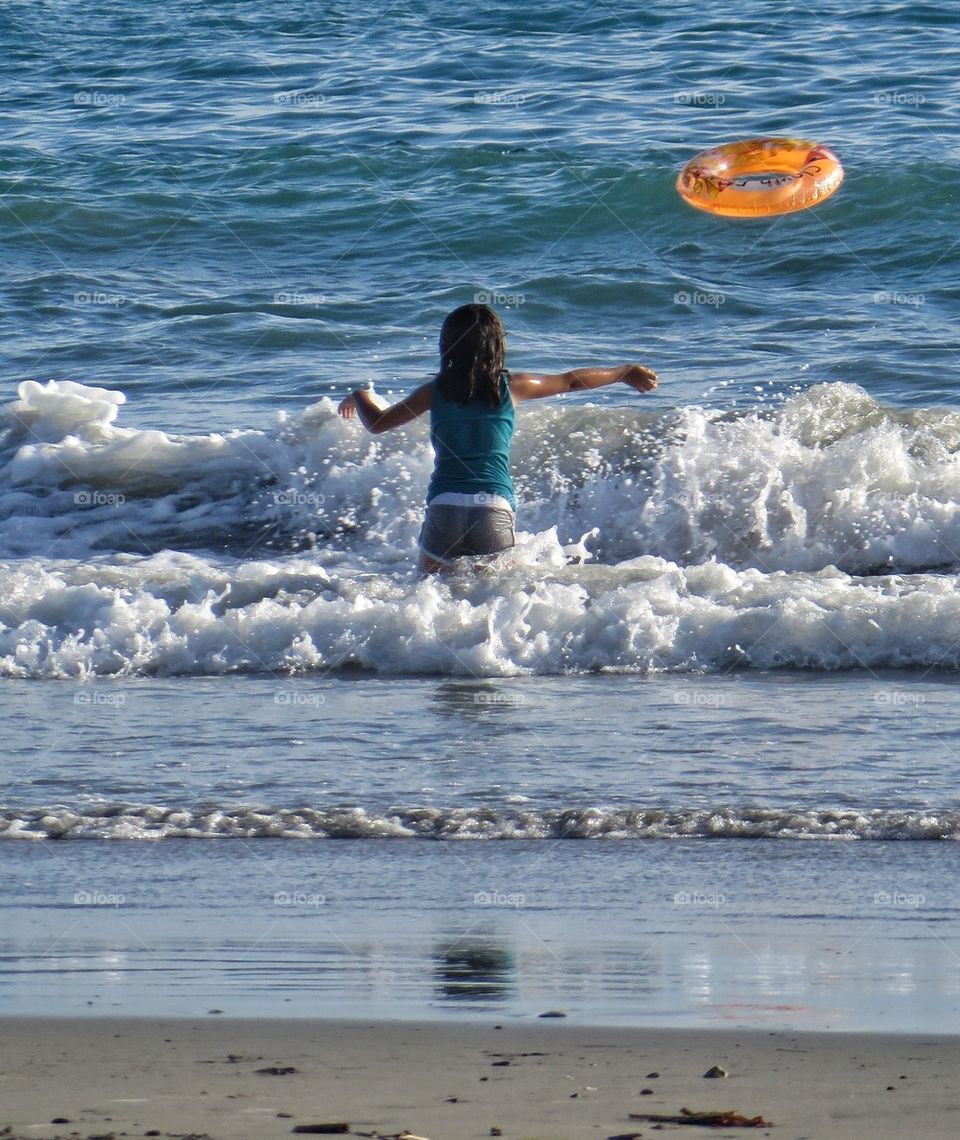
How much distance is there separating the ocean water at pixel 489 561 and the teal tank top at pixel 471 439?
1.45 feet

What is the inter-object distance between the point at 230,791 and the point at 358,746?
712mm

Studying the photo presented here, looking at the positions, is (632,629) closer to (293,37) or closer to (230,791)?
(230,791)

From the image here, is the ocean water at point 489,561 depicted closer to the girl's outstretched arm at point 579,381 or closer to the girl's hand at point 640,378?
the girl's outstretched arm at point 579,381

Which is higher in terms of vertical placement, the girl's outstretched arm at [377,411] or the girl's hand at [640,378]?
the girl's hand at [640,378]

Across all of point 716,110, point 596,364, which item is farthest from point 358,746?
point 716,110

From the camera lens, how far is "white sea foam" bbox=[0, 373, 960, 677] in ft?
24.5

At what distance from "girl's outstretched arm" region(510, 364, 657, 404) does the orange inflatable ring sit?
16.6ft

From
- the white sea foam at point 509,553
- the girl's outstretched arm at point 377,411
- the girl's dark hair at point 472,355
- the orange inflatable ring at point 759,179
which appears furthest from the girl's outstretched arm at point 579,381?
the orange inflatable ring at point 759,179

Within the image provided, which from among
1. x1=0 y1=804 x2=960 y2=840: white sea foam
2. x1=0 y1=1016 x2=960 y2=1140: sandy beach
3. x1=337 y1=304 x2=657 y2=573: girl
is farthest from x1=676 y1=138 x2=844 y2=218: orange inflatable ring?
x1=0 y1=1016 x2=960 y2=1140: sandy beach

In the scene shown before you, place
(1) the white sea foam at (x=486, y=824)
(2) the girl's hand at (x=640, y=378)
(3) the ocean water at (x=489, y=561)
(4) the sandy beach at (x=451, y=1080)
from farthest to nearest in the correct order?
1. (2) the girl's hand at (x=640, y=378)
2. (1) the white sea foam at (x=486, y=824)
3. (3) the ocean water at (x=489, y=561)
4. (4) the sandy beach at (x=451, y=1080)

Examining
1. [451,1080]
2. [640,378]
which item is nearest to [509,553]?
[640,378]

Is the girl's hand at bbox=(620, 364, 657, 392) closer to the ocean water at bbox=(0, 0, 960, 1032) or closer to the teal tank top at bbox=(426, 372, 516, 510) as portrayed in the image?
the teal tank top at bbox=(426, 372, 516, 510)

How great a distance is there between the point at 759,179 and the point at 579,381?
18.3ft

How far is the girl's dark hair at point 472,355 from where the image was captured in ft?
22.9
